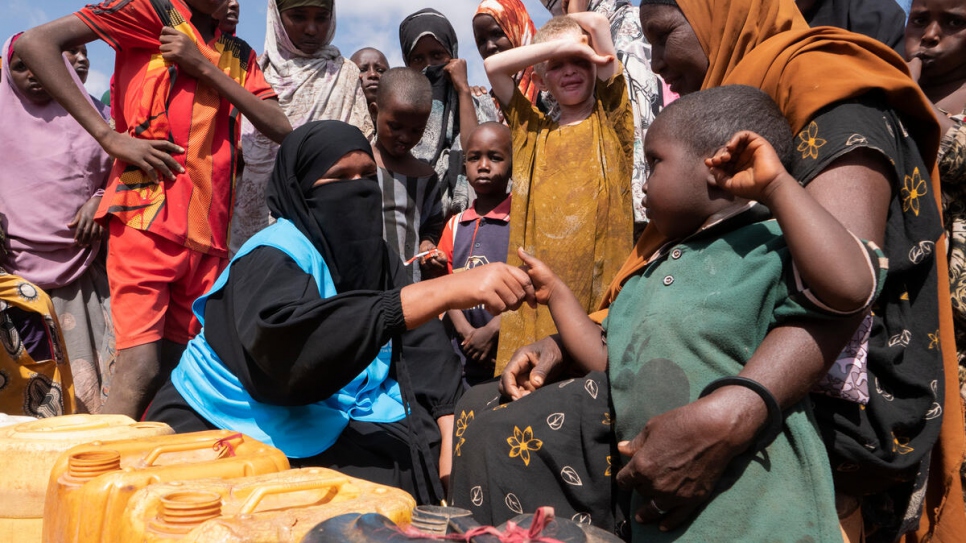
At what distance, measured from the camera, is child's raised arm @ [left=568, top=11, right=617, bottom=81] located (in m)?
3.88

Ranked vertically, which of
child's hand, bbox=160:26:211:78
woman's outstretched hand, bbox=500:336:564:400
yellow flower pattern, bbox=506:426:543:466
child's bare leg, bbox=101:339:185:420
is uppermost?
child's hand, bbox=160:26:211:78

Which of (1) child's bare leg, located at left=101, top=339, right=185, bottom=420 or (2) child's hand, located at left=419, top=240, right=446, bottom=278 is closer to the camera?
(1) child's bare leg, located at left=101, top=339, right=185, bottom=420

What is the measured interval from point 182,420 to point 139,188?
162 cm

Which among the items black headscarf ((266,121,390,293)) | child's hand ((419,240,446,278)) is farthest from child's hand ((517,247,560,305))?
child's hand ((419,240,446,278))

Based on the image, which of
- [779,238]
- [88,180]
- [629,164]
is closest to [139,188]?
[88,180]

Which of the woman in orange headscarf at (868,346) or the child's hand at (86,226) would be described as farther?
the child's hand at (86,226)

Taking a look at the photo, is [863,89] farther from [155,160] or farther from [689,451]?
[155,160]

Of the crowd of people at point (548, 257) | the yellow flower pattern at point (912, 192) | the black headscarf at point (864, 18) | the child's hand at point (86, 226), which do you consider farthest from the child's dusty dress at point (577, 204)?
the child's hand at point (86, 226)

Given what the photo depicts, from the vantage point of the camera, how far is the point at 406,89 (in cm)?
472

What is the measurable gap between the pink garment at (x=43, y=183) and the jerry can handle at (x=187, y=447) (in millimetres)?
3021

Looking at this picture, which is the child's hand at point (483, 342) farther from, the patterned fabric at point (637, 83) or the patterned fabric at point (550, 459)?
the patterned fabric at point (550, 459)

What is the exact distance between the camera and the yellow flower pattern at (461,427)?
214cm

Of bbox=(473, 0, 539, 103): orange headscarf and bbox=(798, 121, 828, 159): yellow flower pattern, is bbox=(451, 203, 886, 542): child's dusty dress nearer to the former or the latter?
bbox=(798, 121, 828, 159): yellow flower pattern

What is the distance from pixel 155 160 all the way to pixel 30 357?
3.52 ft
